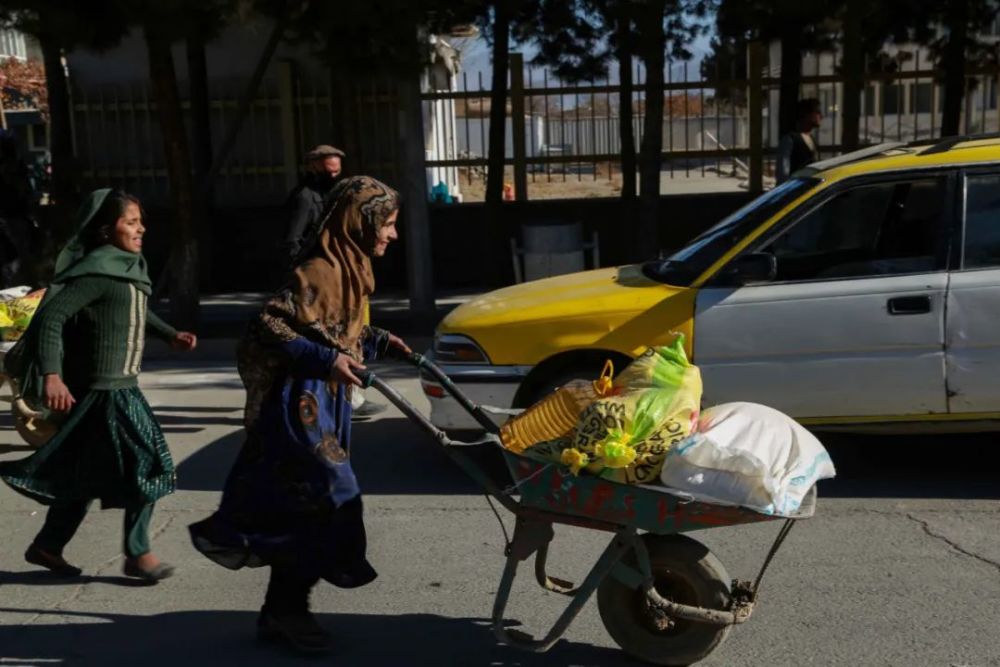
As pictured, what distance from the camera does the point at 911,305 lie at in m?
6.38

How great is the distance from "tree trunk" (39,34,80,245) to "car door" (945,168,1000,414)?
9878 millimetres

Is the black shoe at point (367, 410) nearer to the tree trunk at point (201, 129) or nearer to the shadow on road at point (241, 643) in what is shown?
the shadow on road at point (241, 643)

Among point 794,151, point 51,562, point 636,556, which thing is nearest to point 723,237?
point 636,556

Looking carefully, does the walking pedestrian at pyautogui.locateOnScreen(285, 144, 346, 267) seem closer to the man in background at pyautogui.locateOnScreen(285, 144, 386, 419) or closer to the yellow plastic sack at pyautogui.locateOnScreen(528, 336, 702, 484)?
the man in background at pyautogui.locateOnScreen(285, 144, 386, 419)

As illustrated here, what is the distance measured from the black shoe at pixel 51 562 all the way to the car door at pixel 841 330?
10.3 ft

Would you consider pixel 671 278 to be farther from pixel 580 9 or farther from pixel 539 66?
pixel 539 66

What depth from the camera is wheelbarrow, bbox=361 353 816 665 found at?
13.6 ft

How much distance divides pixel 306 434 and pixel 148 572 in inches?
55.9

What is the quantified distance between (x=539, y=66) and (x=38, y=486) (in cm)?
997

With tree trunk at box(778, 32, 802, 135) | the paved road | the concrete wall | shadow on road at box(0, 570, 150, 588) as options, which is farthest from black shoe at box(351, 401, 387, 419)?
tree trunk at box(778, 32, 802, 135)

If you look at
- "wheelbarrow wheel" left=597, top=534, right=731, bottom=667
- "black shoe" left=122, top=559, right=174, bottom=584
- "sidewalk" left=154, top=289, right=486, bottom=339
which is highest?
"wheelbarrow wheel" left=597, top=534, right=731, bottom=667

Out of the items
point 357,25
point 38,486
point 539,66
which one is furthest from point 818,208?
point 539,66

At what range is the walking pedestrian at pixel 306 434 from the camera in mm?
4480

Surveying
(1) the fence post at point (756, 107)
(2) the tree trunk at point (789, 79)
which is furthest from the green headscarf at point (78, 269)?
(1) the fence post at point (756, 107)
